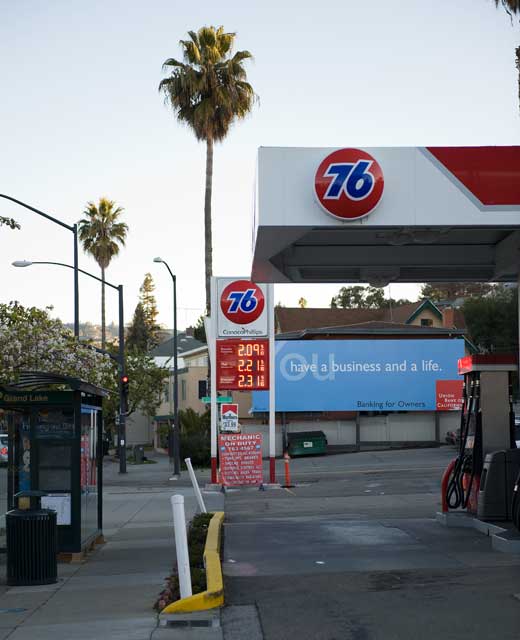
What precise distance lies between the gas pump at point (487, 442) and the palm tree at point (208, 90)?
24.4m

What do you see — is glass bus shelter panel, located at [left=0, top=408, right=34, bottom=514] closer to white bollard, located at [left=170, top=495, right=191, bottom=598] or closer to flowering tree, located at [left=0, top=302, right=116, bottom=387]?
flowering tree, located at [left=0, top=302, right=116, bottom=387]

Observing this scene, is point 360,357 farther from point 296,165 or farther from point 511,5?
point 296,165

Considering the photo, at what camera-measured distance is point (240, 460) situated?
29797 mm

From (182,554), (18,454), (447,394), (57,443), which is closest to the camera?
(182,554)

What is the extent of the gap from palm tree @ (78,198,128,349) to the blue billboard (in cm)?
1463

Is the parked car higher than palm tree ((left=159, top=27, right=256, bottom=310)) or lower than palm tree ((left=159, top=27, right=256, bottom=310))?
lower

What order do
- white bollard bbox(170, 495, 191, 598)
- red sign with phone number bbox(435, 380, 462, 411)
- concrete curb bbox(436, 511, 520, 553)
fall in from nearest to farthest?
white bollard bbox(170, 495, 191, 598) < concrete curb bbox(436, 511, 520, 553) < red sign with phone number bbox(435, 380, 462, 411)

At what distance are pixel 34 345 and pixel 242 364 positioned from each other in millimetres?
10204

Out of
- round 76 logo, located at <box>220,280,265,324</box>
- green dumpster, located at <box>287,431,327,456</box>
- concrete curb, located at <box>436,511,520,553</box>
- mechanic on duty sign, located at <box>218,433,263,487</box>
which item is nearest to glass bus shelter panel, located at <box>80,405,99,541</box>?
concrete curb, located at <box>436,511,520,553</box>

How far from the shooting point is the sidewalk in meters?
9.48

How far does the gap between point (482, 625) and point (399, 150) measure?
6.48 meters

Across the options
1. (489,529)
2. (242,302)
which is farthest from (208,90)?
A: (489,529)

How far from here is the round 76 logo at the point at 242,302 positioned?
29.1m

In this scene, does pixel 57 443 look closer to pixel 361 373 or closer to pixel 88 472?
pixel 88 472
